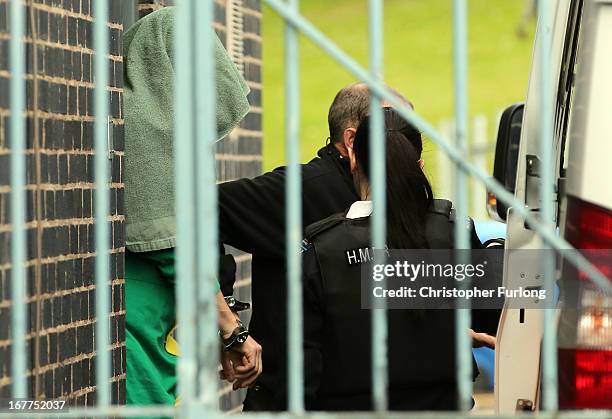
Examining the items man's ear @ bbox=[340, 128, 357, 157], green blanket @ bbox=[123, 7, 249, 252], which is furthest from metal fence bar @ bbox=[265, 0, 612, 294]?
man's ear @ bbox=[340, 128, 357, 157]

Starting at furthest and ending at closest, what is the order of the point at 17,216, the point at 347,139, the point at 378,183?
1. the point at 347,139
2. the point at 17,216
3. the point at 378,183

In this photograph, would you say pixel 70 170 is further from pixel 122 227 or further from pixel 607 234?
pixel 607 234

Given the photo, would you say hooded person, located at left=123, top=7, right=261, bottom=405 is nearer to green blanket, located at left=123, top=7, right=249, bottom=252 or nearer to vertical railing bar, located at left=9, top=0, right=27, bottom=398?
green blanket, located at left=123, top=7, right=249, bottom=252

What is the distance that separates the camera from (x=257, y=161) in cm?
745

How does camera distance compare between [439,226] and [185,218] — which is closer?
[185,218]

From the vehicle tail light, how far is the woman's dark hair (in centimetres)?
77

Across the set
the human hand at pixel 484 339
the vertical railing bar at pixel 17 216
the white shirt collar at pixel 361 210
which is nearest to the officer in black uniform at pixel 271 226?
the white shirt collar at pixel 361 210

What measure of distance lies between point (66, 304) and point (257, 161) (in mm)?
3323

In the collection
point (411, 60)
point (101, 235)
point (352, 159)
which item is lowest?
point (101, 235)

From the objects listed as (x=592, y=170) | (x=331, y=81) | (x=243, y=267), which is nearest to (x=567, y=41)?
(x=592, y=170)

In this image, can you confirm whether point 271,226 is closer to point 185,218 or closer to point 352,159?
point 352,159

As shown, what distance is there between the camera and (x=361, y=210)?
4.33 m

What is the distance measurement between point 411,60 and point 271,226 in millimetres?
26002

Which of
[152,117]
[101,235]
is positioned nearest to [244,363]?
[152,117]
